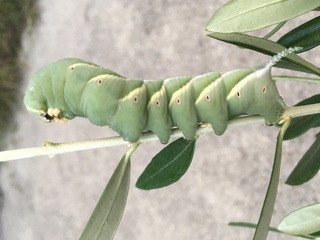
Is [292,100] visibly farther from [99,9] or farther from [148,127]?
[148,127]

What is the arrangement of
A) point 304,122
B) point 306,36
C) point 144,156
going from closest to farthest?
point 306,36, point 304,122, point 144,156

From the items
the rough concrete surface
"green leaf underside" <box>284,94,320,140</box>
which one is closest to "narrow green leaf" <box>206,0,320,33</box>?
"green leaf underside" <box>284,94,320,140</box>

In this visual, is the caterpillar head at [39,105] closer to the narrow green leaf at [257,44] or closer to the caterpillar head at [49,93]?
the caterpillar head at [49,93]

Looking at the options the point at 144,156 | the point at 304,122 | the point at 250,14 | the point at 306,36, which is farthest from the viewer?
the point at 144,156

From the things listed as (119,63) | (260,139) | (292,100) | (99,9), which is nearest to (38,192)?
(119,63)

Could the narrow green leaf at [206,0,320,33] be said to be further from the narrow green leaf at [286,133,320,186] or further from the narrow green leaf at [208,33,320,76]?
the narrow green leaf at [286,133,320,186]

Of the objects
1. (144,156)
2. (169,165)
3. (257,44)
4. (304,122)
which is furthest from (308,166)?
(144,156)

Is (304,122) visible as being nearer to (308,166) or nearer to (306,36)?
(308,166)
